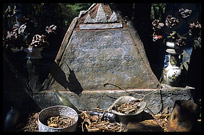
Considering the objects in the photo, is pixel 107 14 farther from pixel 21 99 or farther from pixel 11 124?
pixel 11 124

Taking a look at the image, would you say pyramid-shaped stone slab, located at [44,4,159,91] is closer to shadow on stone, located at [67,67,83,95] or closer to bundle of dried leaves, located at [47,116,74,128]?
shadow on stone, located at [67,67,83,95]

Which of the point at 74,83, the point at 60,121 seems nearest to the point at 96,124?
the point at 60,121

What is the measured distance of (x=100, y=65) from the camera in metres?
4.16

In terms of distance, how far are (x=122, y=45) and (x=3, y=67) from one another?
2.48m

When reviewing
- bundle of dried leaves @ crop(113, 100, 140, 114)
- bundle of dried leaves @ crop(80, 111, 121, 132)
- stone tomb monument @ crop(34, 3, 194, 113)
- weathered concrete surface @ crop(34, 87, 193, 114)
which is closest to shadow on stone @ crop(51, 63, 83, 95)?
stone tomb monument @ crop(34, 3, 194, 113)

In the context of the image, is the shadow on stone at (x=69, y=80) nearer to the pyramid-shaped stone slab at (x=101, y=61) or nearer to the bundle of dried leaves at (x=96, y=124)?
the pyramid-shaped stone slab at (x=101, y=61)

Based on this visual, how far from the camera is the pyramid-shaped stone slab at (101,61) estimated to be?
4117mm

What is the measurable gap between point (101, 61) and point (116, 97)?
83cm

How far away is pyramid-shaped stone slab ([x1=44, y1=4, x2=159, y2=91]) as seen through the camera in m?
4.12

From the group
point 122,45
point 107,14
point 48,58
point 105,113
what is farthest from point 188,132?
point 48,58

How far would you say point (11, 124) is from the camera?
3740mm

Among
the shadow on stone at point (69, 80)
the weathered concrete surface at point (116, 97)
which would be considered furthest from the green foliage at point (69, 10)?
the weathered concrete surface at point (116, 97)

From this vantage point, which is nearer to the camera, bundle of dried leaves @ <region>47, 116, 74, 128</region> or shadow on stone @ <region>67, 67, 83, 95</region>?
bundle of dried leaves @ <region>47, 116, 74, 128</region>

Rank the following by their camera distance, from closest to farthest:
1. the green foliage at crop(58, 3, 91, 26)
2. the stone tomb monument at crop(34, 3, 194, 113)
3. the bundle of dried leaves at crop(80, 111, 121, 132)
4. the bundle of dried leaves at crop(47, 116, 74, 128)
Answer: the bundle of dried leaves at crop(47, 116, 74, 128)
the bundle of dried leaves at crop(80, 111, 121, 132)
the stone tomb monument at crop(34, 3, 194, 113)
the green foliage at crop(58, 3, 91, 26)
